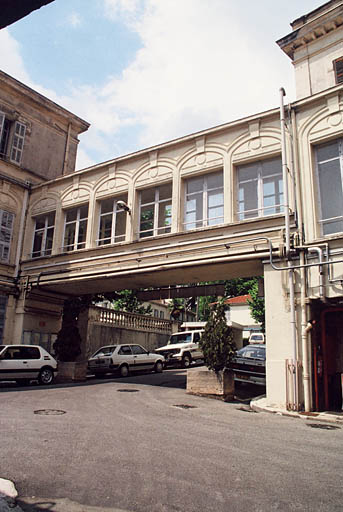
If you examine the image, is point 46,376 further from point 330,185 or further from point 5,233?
point 330,185

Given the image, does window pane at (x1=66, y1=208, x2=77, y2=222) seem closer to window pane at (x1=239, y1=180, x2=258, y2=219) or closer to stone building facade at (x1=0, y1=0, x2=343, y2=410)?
stone building facade at (x1=0, y1=0, x2=343, y2=410)

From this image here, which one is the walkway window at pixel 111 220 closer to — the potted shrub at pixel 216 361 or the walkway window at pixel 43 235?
the walkway window at pixel 43 235

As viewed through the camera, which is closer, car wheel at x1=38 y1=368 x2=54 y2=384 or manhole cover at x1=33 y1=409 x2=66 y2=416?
manhole cover at x1=33 y1=409 x2=66 y2=416

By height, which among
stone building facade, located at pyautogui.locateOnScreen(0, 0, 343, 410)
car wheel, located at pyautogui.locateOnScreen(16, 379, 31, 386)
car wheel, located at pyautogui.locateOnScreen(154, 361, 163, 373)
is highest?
stone building facade, located at pyautogui.locateOnScreen(0, 0, 343, 410)

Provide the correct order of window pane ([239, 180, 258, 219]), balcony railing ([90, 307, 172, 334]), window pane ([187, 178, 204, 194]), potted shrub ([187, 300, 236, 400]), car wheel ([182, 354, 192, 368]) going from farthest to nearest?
balcony railing ([90, 307, 172, 334]) → car wheel ([182, 354, 192, 368]) → window pane ([187, 178, 204, 194]) → window pane ([239, 180, 258, 219]) → potted shrub ([187, 300, 236, 400])

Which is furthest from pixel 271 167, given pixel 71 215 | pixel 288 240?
pixel 71 215

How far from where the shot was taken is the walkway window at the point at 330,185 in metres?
12.0

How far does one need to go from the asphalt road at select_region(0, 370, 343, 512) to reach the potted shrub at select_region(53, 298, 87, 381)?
744 centimetres

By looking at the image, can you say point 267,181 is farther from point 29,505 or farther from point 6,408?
point 29,505

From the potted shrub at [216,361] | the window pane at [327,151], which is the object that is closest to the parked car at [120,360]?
the potted shrub at [216,361]

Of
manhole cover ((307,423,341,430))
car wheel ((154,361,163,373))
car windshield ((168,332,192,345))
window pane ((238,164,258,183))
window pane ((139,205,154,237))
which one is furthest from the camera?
car windshield ((168,332,192,345))

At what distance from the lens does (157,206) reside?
A: 53.5 feet

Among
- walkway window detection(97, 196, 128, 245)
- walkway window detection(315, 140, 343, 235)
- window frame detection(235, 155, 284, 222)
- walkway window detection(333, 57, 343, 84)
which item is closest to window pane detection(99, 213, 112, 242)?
walkway window detection(97, 196, 128, 245)

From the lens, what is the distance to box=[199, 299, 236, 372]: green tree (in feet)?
42.6
